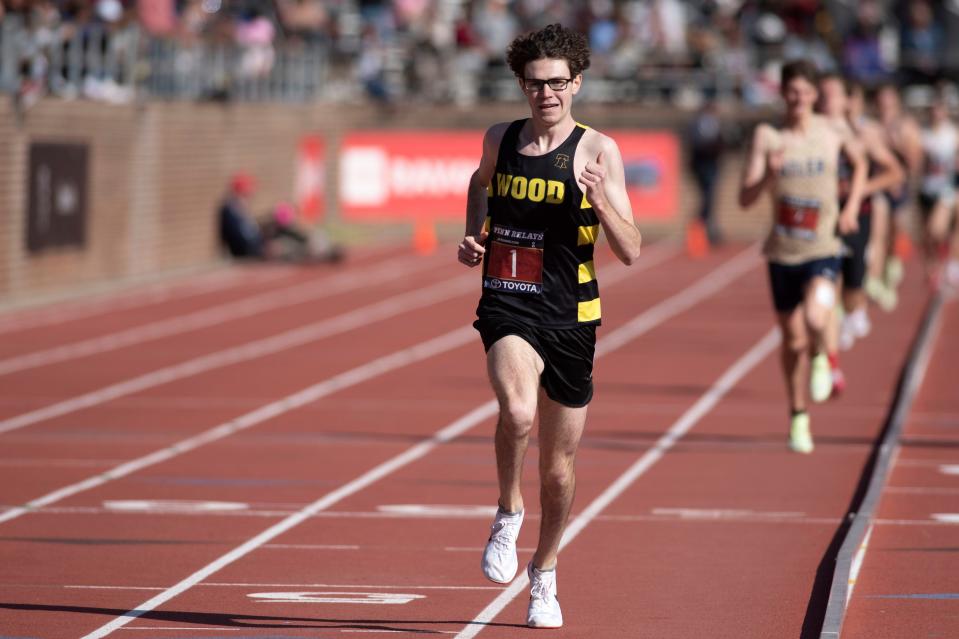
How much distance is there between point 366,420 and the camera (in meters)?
14.0

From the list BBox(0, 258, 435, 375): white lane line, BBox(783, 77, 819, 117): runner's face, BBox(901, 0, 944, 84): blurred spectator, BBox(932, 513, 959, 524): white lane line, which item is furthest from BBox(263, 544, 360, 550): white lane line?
BBox(901, 0, 944, 84): blurred spectator

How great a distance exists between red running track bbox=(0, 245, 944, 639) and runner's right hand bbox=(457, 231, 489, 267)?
1275mm

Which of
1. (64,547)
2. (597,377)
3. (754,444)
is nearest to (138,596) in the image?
(64,547)

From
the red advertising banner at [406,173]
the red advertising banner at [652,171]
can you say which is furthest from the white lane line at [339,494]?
the red advertising banner at [406,173]

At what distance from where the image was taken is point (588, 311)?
707cm

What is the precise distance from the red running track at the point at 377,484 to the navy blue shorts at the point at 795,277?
918mm

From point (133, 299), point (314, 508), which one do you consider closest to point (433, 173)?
point (133, 299)

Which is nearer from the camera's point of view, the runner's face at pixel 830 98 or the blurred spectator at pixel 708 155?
the runner's face at pixel 830 98

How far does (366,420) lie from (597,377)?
3.39m

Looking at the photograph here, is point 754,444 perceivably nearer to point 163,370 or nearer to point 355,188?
point 163,370

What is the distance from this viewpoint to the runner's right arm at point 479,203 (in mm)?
6938

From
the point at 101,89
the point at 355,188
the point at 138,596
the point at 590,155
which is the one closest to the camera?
the point at 590,155

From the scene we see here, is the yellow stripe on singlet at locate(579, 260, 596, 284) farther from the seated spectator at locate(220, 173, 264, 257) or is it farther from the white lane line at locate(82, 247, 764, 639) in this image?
the seated spectator at locate(220, 173, 264, 257)

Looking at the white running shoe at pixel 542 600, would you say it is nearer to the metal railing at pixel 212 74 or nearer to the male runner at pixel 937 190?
the metal railing at pixel 212 74
